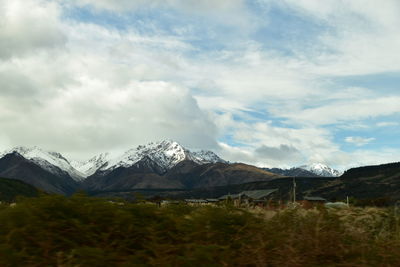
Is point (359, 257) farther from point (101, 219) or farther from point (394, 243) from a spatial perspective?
point (101, 219)

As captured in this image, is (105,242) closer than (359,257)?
Yes

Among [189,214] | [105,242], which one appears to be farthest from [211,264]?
[189,214]

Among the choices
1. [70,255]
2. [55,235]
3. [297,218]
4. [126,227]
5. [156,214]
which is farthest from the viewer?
[297,218]

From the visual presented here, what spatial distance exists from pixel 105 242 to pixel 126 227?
533 millimetres

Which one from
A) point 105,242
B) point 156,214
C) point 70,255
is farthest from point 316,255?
point 70,255

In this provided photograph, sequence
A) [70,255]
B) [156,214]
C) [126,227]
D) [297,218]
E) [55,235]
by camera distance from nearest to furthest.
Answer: [70,255] → [55,235] → [126,227] → [156,214] → [297,218]

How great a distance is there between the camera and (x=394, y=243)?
29.5 ft

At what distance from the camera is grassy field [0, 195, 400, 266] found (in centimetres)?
685

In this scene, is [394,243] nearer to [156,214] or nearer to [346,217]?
[346,217]

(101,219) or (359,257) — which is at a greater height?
(101,219)

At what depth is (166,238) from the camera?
8.06 meters

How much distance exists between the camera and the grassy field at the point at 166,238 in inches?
270

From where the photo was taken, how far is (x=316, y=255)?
794 centimetres

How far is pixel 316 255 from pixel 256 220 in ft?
4.62
